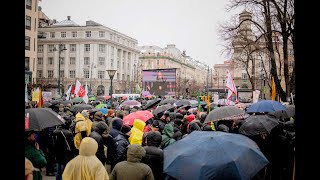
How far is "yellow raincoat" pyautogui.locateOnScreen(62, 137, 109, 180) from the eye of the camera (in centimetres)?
454

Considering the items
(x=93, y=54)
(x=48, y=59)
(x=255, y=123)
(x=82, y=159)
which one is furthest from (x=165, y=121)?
(x=48, y=59)

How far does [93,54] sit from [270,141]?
274 ft

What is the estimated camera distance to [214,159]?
3664 mm

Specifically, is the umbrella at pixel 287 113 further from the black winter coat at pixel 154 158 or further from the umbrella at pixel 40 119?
the umbrella at pixel 40 119

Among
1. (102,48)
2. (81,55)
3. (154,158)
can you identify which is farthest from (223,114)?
(81,55)

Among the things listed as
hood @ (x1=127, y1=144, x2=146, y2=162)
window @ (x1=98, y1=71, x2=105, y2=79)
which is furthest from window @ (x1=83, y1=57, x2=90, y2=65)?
hood @ (x1=127, y1=144, x2=146, y2=162)

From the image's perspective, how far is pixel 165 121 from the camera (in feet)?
33.7

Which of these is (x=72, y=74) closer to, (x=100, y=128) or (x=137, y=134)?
(x=100, y=128)

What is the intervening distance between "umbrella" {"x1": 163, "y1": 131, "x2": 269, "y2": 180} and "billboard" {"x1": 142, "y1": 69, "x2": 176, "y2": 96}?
21.7 meters

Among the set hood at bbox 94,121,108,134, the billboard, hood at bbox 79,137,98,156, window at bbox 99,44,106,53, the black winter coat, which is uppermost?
window at bbox 99,44,106,53

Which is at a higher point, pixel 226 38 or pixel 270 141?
pixel 226 38

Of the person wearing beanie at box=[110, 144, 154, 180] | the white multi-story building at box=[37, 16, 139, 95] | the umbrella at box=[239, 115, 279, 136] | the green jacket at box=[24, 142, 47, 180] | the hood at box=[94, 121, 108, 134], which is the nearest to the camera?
the person wearing beanie at box=[110, 144, 154, 180]

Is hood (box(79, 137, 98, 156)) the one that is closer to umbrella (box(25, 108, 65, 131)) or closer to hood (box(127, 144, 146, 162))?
hood (box(127, 144, 146, 162))
